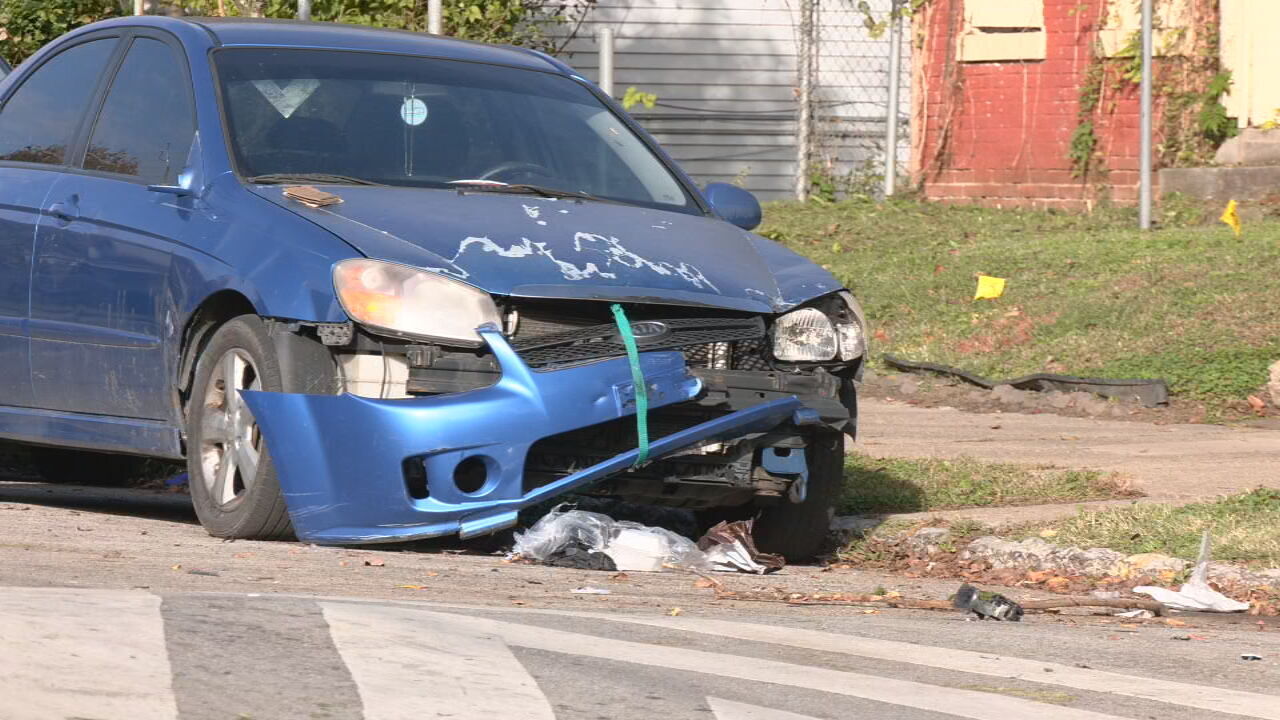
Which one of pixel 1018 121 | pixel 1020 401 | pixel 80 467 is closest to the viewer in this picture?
pixel 80 467

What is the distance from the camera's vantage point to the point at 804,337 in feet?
20.1

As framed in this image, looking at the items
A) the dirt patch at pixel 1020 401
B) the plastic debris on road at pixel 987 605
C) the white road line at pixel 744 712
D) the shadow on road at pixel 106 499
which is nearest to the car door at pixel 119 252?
the shadow on road at pixel 106 499

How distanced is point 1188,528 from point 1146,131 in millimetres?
8489

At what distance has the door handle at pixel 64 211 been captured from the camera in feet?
22.4

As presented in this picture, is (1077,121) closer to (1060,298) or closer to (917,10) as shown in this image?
(917,10)

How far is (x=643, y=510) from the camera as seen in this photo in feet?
24.8

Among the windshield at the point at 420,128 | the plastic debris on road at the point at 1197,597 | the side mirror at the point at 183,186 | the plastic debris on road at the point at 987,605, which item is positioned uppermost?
the windshield at the point at 420,128

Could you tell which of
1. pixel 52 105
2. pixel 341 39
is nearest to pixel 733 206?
pixel 341 39

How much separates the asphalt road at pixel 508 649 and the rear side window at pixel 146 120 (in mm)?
1382

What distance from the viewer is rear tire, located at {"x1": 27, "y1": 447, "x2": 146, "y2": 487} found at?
882 centimetres

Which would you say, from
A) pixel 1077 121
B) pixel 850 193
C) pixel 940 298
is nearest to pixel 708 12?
pixel 850 193

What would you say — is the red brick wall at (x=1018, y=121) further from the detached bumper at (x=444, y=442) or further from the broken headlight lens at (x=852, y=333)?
the detached bumper at (x=444, y=442)

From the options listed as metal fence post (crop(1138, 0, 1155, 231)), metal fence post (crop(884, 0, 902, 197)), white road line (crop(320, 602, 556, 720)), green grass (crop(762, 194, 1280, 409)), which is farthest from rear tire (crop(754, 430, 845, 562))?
metal fence post (crop(884, 0, 902, 197))

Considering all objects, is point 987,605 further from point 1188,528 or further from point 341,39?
point 341,39
